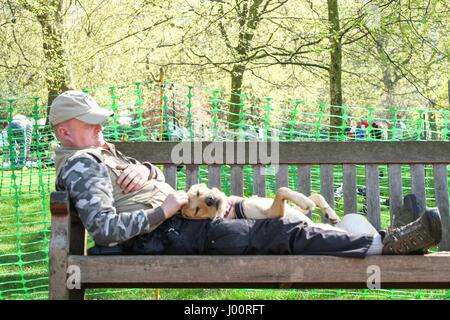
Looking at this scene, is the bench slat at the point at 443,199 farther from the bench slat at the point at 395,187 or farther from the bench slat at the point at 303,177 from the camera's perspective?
the bench slat at the point at 303,177

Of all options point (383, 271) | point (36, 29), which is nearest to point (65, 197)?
point (383, 271)

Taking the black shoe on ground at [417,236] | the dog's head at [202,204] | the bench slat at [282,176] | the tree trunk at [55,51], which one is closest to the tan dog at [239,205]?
the dog's head at [202,204]

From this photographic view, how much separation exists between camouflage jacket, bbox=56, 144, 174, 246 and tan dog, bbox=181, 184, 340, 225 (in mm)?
194

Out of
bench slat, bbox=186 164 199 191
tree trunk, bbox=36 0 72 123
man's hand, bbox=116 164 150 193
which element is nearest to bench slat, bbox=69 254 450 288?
man's hand, bbox=116 164 150 193

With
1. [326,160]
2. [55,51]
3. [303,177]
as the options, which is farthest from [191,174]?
[55,51]

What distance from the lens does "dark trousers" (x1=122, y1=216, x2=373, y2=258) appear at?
3.08 m

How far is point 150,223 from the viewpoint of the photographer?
310 cm

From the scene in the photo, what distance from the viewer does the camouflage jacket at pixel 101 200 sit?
3.02 meters

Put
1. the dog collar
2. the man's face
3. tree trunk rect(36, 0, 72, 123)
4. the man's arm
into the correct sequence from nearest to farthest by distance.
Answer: the man's arm
the man's face
the dog collar
tree trunk rect(36, 0, 72, 123)

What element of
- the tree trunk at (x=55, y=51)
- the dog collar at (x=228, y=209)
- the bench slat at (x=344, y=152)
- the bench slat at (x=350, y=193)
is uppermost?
the tree trunk at (x=55, y=51)

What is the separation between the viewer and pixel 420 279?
304 centimetres

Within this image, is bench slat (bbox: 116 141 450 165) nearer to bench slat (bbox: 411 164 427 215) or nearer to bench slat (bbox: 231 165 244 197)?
bench slat (bbox: 411 164 427 215)

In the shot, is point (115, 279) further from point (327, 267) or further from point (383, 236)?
point (383, 236)

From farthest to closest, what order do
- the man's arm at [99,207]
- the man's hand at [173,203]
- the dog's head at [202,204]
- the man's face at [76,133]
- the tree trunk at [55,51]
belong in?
1. the tree trunk at [55,51]
2. the man's face at [76,133]
3. the dog's head at [202,204]
4. the man's hand at [173,203]
5. the man's arm at [99,207]
